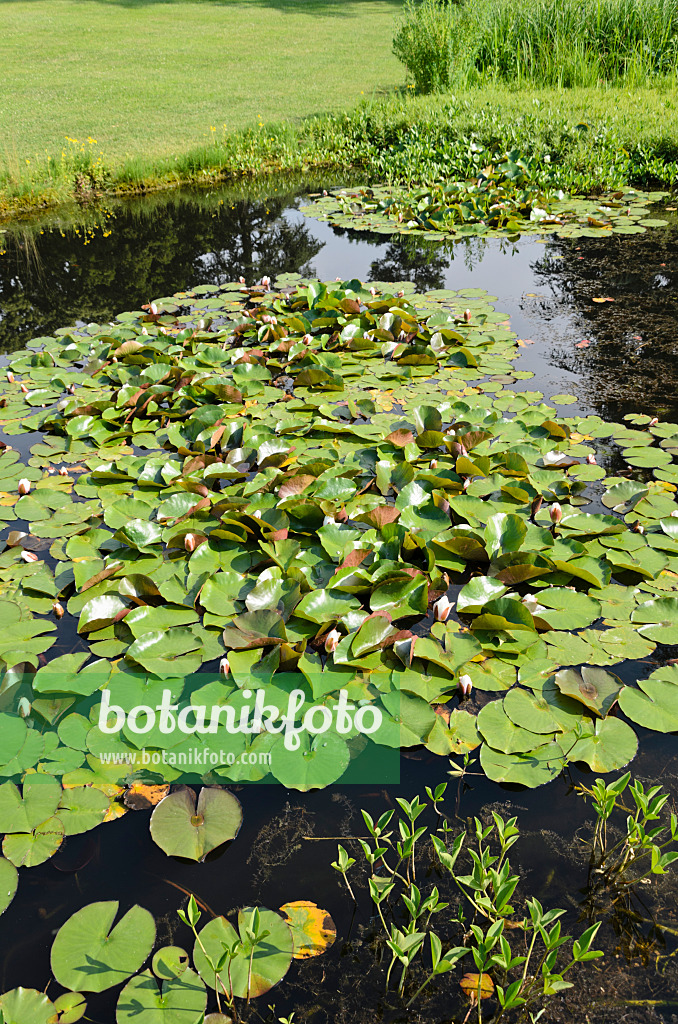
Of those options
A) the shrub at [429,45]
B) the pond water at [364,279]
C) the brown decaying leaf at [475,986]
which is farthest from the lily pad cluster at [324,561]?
the shrub at [429,45]

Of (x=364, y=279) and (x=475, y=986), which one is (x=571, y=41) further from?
(x=475, y=986)

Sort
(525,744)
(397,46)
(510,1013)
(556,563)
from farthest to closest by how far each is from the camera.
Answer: (397,46) < (556,563) < (525,744) < (510,1013)

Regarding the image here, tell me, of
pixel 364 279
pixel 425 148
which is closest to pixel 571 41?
pixel 425 148

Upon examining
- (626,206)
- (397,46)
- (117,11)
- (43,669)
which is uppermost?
(117,11)

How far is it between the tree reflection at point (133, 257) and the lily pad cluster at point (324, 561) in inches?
75.3

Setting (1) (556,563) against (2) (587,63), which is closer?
(1) (556,563)

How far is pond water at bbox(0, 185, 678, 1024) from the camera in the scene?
4.98 ft


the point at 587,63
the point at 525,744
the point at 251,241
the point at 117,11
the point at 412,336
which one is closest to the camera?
the point at 525,744

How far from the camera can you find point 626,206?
301 inches

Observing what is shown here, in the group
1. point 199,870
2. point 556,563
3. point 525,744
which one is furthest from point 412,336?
point 199,870

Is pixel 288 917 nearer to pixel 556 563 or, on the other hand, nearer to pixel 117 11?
pixel 556 563

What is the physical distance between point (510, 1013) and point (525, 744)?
2.30 feet

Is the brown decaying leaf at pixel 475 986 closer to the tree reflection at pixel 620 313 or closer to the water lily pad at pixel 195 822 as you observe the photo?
the water lily pad at pixel 195 822

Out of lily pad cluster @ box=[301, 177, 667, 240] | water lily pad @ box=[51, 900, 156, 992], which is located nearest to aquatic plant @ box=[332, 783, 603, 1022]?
water lily pad @ box=[51, 900, 156, 992]
